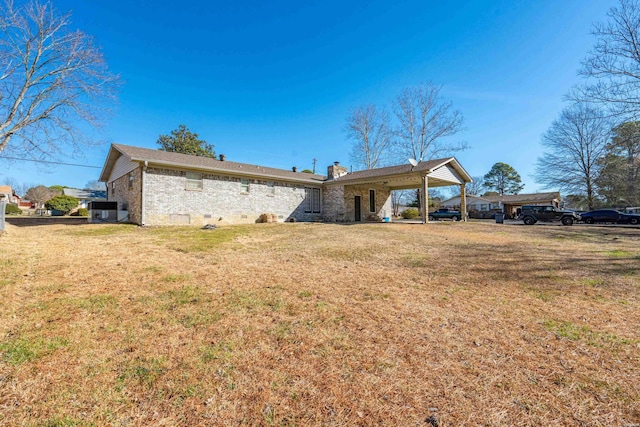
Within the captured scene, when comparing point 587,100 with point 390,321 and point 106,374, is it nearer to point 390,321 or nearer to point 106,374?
point 390,321

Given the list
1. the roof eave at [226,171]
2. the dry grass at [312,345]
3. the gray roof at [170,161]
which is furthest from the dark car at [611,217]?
the dry grass at [312,345]

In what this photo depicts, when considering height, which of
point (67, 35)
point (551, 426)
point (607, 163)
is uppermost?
point (67, 35)

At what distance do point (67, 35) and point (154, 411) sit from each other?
18975 mm

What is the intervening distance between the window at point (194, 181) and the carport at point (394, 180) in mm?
9060

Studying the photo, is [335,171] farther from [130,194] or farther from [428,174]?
[130,194]

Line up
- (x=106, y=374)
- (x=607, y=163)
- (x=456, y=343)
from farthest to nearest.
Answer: (x=607, y=163) → (x=456, y=343) → (x=106, y=374)

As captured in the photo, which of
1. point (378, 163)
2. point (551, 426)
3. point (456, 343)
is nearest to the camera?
point (551, 426)

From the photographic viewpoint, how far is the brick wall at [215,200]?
1347 cm

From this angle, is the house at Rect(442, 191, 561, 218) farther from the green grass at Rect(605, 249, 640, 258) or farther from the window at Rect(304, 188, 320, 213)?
the green grass at Rect(605, 249, 640, 258)

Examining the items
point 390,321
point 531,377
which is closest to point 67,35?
point 390,321

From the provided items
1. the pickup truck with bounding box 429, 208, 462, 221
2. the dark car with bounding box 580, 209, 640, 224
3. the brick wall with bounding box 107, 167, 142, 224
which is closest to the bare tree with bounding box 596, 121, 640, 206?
the dark car with bounding box 580, 209, 640, 224

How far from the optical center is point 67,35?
44.0 feet

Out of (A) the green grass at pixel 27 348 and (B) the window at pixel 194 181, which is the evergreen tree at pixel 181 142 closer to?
(B) the window at pixel 194 181

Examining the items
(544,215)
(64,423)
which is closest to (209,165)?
(64,423)
